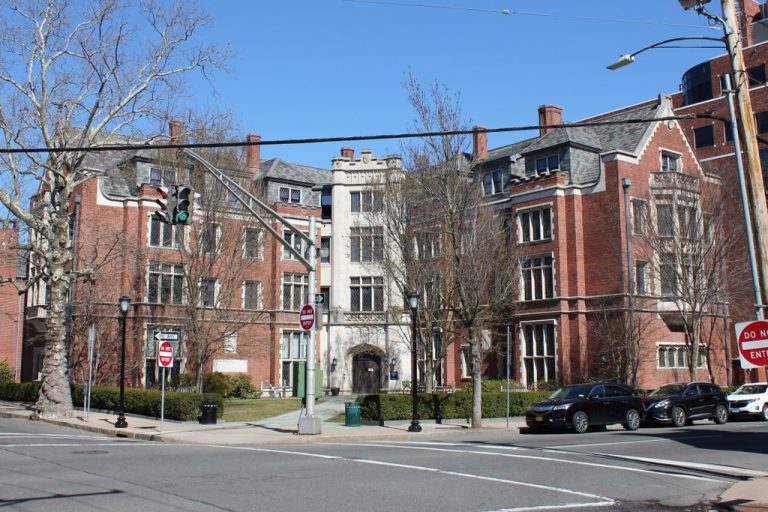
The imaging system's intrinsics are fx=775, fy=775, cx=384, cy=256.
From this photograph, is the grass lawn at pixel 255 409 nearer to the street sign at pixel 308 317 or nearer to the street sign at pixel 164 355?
the street sign at pixel 164 355

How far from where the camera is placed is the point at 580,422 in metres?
25.0

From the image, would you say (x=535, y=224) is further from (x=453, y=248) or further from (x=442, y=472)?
(x=442, y=472)

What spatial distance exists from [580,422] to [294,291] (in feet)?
85.0

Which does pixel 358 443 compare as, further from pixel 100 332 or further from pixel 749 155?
pixel 100 332

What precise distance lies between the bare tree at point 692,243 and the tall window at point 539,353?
6.37m

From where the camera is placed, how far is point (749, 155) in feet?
43.8

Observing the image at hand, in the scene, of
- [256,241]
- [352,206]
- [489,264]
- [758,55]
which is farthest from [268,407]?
[758,55]

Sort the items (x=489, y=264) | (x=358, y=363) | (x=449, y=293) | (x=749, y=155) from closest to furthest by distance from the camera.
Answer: (x=749, y=155) → (x=489, y=264) → (x=449, y=293) → (x=358, y=363)

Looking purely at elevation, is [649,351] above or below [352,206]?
below

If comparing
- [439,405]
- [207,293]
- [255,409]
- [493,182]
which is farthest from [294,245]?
[439,405]

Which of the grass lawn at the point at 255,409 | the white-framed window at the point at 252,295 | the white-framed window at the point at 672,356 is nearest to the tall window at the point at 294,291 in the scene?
the white-framed window at the point at 252,295

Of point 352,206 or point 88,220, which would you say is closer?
point 88,220

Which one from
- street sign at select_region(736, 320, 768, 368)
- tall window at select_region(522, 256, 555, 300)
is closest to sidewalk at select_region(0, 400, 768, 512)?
tall window at select_region(522, 256, 555, 300)

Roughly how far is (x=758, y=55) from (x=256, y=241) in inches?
1699
